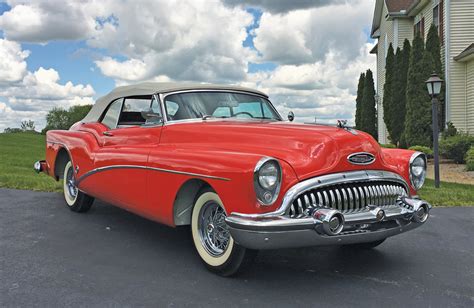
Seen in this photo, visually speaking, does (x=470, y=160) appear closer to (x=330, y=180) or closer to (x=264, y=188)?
(x=330, y=180)

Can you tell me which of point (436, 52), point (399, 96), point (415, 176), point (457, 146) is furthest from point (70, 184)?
point (399, 96)

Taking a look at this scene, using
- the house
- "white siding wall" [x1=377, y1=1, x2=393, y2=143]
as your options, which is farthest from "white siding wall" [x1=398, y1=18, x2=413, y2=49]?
the house

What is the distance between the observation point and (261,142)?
385cm

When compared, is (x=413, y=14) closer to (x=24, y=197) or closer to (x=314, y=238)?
(x=24, y=197)

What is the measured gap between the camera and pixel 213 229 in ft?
12.8

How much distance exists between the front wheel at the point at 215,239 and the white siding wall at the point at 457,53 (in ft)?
50.1

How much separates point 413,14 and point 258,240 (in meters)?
20.4

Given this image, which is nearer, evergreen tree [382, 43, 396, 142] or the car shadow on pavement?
the car shadow on pavement

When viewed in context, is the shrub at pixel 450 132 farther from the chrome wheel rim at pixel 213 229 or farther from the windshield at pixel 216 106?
the chrome wheel rim at pixel 213 229

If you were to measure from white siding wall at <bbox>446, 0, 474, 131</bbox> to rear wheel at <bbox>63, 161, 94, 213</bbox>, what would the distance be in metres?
14.3

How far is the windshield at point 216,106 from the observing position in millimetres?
4773

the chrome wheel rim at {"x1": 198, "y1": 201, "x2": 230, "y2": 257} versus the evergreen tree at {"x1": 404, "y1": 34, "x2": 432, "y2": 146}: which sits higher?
the evergreen tree at {"x1": 404, "y1": 34, "x2": 432, "y2": 146}

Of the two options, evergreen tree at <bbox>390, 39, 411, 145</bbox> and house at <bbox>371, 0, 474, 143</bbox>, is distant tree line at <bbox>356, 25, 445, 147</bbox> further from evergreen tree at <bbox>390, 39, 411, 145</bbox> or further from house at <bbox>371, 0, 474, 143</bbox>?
house at <bbox>371, 0, 474, 143</bbox>

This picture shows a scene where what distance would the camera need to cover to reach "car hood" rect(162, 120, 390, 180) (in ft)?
11.6
